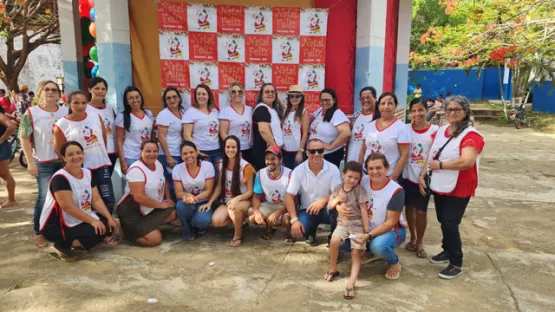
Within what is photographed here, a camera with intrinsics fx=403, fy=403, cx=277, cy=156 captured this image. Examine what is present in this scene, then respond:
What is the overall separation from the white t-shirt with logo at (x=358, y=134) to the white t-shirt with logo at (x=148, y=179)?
1.97 meters

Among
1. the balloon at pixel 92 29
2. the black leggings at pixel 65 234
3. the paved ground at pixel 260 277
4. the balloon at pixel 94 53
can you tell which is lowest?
the paved ground at pixel 260 277

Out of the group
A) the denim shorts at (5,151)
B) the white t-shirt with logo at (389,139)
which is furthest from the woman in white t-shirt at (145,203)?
the denim shorts at (5,151)

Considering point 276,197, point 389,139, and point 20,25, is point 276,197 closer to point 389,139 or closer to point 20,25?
point 389,139

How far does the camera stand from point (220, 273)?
3.38 m

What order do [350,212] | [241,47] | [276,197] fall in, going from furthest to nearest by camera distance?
[241,47] < [276,197] < [350,212]

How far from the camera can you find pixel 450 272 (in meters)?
3.30

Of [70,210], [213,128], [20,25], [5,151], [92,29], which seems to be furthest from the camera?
[20,25]

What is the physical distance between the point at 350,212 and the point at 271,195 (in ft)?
3.06

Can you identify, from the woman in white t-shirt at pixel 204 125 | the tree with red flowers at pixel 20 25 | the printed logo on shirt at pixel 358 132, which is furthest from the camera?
the tree with red flowers at pixel 20 25

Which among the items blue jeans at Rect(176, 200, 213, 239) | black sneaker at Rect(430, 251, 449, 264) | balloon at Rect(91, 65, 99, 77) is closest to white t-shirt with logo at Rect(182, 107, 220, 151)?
blue jeans at Rect(176, 200, 213, 239)

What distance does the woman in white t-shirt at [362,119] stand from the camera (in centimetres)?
404

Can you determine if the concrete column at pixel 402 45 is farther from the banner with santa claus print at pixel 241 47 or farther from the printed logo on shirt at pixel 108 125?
the printed logo on shirt at pixel 108 125

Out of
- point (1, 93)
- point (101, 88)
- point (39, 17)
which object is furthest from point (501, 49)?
point (1, 93)

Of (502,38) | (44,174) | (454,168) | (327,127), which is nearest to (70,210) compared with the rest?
(44,174)
